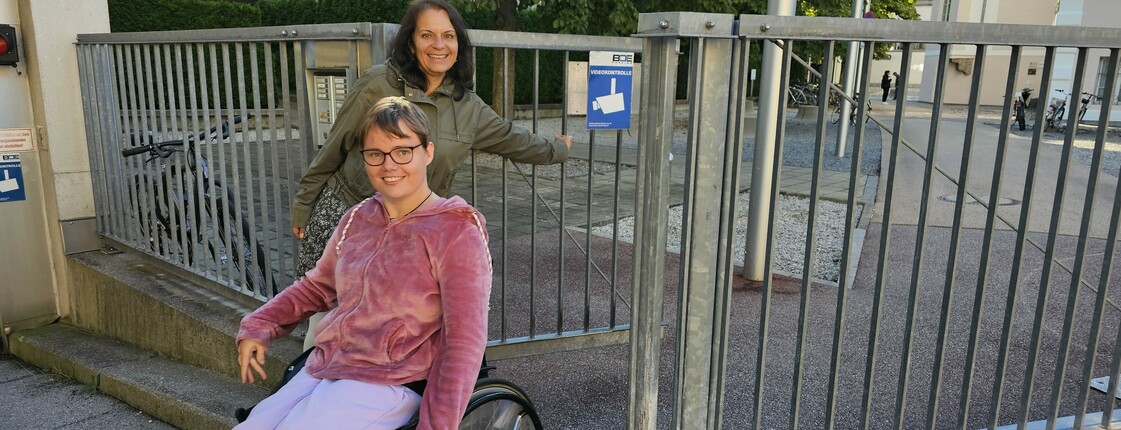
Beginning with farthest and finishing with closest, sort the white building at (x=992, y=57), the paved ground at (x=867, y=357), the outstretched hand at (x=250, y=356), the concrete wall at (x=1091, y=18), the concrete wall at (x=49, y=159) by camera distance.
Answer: the white building at (x=992, y=57)
the concrete wall at (x=1091, y=18)
the concrete wall at (x=49, y=159)
the paved ground at (x=867, y=357)
the outstretched hand at (x=250, y=356)

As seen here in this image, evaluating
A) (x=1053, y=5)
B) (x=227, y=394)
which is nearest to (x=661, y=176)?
(x=227, y=394)

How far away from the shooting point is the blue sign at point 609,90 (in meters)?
3.27

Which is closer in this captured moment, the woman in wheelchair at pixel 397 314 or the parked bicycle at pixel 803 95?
the woman in wheelchair at pixel 397 314

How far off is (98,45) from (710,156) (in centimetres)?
426

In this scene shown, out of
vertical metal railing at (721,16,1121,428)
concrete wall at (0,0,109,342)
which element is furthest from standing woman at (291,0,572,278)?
concrete wall at (0,0,109,342)

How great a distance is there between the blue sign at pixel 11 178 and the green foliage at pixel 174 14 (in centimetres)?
1146

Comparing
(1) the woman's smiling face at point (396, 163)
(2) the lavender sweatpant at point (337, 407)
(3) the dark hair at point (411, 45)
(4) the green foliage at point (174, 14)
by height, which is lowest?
(2) the lavender sweatpant at point (337, 407)

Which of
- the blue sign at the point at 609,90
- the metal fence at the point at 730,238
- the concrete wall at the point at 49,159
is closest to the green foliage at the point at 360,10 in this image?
the metal fence at the point at 730,238

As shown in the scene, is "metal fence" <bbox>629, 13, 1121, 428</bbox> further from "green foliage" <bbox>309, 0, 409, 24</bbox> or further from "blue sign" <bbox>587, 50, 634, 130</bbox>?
"green foliage" <bbox>309, 0, 409, 24</bbox>

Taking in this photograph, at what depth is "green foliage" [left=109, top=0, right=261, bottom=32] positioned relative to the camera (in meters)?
15.2

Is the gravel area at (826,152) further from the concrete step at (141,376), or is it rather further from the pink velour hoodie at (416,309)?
the pink velour hoodie at (416,309)

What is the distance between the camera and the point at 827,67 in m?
2.00

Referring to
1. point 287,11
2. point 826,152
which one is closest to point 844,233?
Result: point 826,152

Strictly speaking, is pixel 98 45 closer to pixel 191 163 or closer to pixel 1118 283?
pixel 191 163
